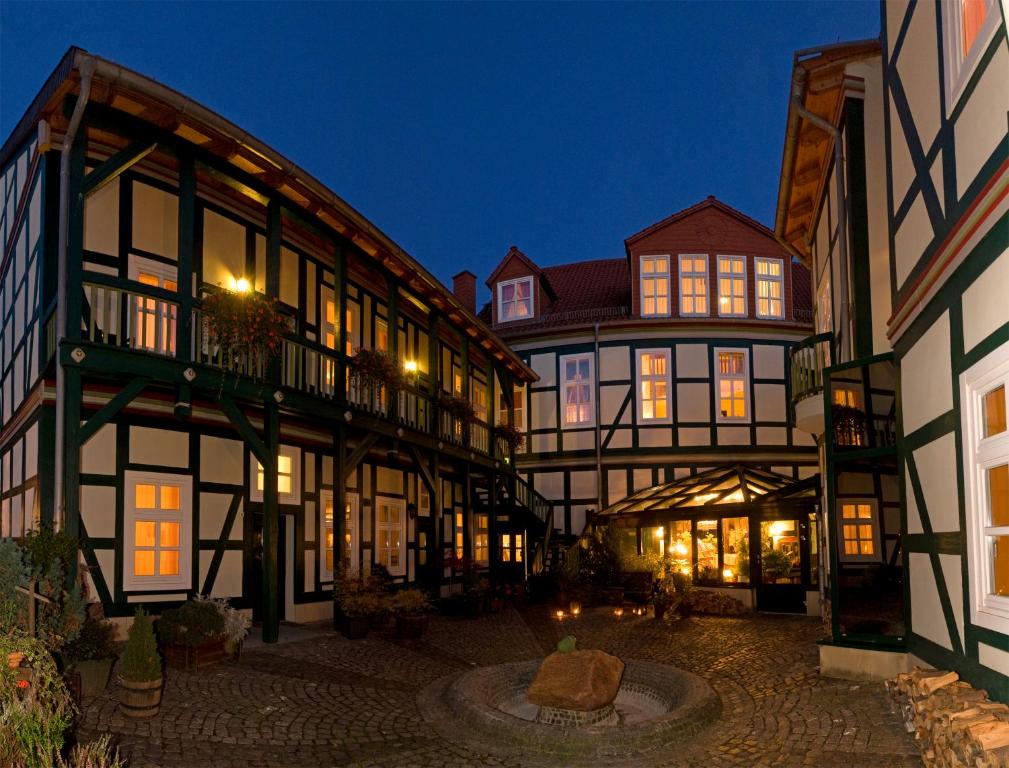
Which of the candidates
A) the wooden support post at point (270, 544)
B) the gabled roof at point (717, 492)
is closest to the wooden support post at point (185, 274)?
the wooden support post at point (270, 544)

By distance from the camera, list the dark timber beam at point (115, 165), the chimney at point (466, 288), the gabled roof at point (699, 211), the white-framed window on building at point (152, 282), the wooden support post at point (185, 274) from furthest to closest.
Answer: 1. the chimney at point (466, 288)
2. the gabled roof at point (699, 211)
3. the white-framed window on building at point (152, 282)
4. the wooden support post at point (185, 274)
5. the dark timber beam at point (115, 165)

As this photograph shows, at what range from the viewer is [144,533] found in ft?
36.1

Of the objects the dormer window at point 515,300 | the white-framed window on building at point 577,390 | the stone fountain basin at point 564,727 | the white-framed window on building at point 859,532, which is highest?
the dormer window at point 515,300

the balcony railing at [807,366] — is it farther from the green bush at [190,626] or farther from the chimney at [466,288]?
the chimney at [466,288]

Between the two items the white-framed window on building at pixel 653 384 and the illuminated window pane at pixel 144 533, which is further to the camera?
the white-framed window on building at pixel 653 384

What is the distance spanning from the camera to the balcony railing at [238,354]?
31.6ft

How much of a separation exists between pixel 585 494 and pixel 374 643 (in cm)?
1270

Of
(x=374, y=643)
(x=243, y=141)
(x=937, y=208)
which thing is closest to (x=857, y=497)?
(x=374, y=643)

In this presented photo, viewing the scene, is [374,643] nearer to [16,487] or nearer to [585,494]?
[16,487]

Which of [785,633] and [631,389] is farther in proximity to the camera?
[631,389]

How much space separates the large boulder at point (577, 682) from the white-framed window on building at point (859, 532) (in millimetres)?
10747

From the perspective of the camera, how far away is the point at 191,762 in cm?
642

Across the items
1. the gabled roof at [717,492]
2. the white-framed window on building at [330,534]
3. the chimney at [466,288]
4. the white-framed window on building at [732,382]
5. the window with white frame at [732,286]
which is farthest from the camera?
the chimney at [466,288]

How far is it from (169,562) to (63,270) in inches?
167
